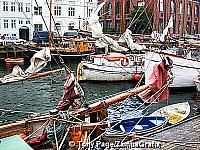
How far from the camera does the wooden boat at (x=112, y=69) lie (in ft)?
99.8

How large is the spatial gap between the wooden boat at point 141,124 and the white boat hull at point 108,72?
14486 millimetres

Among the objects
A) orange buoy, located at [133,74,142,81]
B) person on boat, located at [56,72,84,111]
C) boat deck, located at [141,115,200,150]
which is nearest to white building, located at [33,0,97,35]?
orange buoy, located at [133,74,142,81]

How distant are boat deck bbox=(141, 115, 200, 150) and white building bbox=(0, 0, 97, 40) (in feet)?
149

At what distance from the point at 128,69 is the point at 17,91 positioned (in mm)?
10001

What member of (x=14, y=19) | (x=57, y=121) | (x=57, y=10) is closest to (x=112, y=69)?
(x=57, y=121)

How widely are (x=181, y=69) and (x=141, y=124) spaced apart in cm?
1140

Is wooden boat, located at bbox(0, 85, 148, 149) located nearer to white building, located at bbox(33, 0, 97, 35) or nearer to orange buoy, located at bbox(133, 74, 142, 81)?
orange buoy, located at bbox(133, 74, 142, 81)

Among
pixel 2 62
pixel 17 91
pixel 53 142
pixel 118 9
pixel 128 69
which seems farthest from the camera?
pixel 118 9

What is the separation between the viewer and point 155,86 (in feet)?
46.7

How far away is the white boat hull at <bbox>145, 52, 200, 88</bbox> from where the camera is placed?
24.9m

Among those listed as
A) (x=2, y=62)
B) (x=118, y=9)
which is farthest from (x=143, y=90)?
(x=118, y=9)

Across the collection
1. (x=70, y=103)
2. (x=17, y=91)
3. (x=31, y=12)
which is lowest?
(x=17, y=91)

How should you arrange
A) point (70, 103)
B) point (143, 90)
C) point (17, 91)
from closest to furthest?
point (70, 103)
point (143, 90)
point (17, 91)

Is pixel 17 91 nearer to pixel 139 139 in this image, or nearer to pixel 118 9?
pixel 139 139
